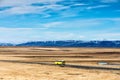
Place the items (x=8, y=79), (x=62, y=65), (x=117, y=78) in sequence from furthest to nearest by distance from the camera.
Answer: (x=62, y=65) < (x=117, y=78) < (x=8, y=79)

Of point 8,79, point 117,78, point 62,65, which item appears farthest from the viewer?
point 62,65

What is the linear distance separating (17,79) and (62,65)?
63.7 ft

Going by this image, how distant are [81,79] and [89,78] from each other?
1130mm

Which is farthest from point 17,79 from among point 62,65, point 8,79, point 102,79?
point 62,65

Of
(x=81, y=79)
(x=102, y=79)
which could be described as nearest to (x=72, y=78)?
(x=81, y=79)

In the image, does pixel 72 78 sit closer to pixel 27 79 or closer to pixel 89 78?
pixel 89 78

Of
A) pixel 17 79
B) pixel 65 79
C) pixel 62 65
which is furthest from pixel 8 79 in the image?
pixel 62 65

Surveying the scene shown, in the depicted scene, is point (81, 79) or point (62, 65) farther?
point (62, 65)

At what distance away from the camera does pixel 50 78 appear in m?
33.1

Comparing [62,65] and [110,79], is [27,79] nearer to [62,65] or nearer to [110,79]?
[110,79]

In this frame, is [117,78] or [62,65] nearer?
[117,78]

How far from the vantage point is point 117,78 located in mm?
33531

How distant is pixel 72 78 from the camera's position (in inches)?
1313

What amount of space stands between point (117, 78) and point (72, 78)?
5.21 metres
